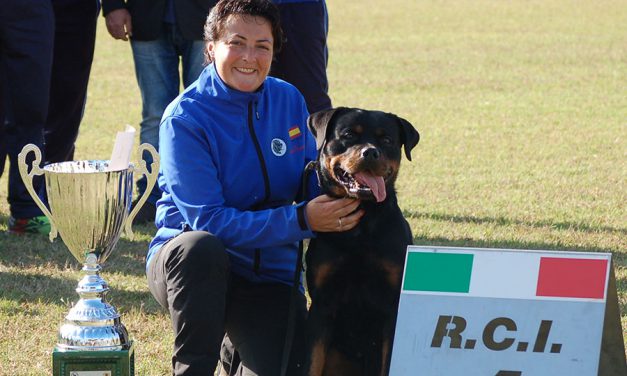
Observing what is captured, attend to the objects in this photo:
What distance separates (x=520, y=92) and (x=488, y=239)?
566 centimetres

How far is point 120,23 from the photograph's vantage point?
543 cm

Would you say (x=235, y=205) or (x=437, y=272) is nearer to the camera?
(x=437, y=272)

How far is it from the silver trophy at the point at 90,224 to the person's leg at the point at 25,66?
1.79 m

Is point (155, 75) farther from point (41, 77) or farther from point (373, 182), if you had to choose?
point (373, 182)

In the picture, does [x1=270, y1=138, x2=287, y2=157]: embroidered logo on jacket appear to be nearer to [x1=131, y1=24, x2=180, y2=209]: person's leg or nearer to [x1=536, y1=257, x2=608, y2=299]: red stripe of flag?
[x1=536, y1=257, x2=608, y2=299]: red stripe of flag

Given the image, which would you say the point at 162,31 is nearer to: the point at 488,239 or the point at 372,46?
the point at 488,239

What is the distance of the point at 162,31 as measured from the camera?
5.44 meters

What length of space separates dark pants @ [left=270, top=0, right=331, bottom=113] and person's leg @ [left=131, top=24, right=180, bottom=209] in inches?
26.2

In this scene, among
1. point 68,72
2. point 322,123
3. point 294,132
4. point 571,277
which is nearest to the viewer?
point 571,277

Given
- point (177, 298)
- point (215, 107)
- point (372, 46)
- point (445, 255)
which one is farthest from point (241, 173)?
point (372, 46)

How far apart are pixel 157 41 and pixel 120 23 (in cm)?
20

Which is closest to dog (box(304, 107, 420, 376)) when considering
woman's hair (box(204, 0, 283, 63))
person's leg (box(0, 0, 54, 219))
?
woman's hair (box(204, 0, 283, 63))

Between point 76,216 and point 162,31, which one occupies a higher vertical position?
point 162,31

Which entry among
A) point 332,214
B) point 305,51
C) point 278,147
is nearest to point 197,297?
point 332,214
